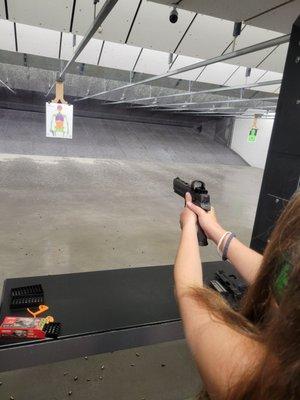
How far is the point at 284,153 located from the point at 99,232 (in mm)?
→ 2280

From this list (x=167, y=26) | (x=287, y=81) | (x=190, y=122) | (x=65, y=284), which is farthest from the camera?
(x=190, y=122)

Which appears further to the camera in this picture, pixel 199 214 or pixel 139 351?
pixel 139 351

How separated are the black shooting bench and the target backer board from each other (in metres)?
6.77

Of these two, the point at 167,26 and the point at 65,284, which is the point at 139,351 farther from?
the point at 167,26

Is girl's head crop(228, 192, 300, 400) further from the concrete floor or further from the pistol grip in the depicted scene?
the concrete floor

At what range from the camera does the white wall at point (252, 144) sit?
12.0m

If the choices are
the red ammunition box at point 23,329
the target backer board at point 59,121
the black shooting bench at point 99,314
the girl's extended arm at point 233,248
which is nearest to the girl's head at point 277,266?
the girl's extended arm at point 233,248

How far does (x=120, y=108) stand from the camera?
13.1 meters

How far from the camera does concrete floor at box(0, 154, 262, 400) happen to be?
1.52 metres

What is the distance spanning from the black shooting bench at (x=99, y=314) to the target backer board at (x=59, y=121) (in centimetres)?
677

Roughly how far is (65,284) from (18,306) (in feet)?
0.79

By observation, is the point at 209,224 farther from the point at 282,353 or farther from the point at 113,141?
the point at 113,141

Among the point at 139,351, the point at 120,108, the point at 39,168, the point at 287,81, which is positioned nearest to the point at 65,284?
the point at 139,351

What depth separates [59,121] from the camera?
7723mm
